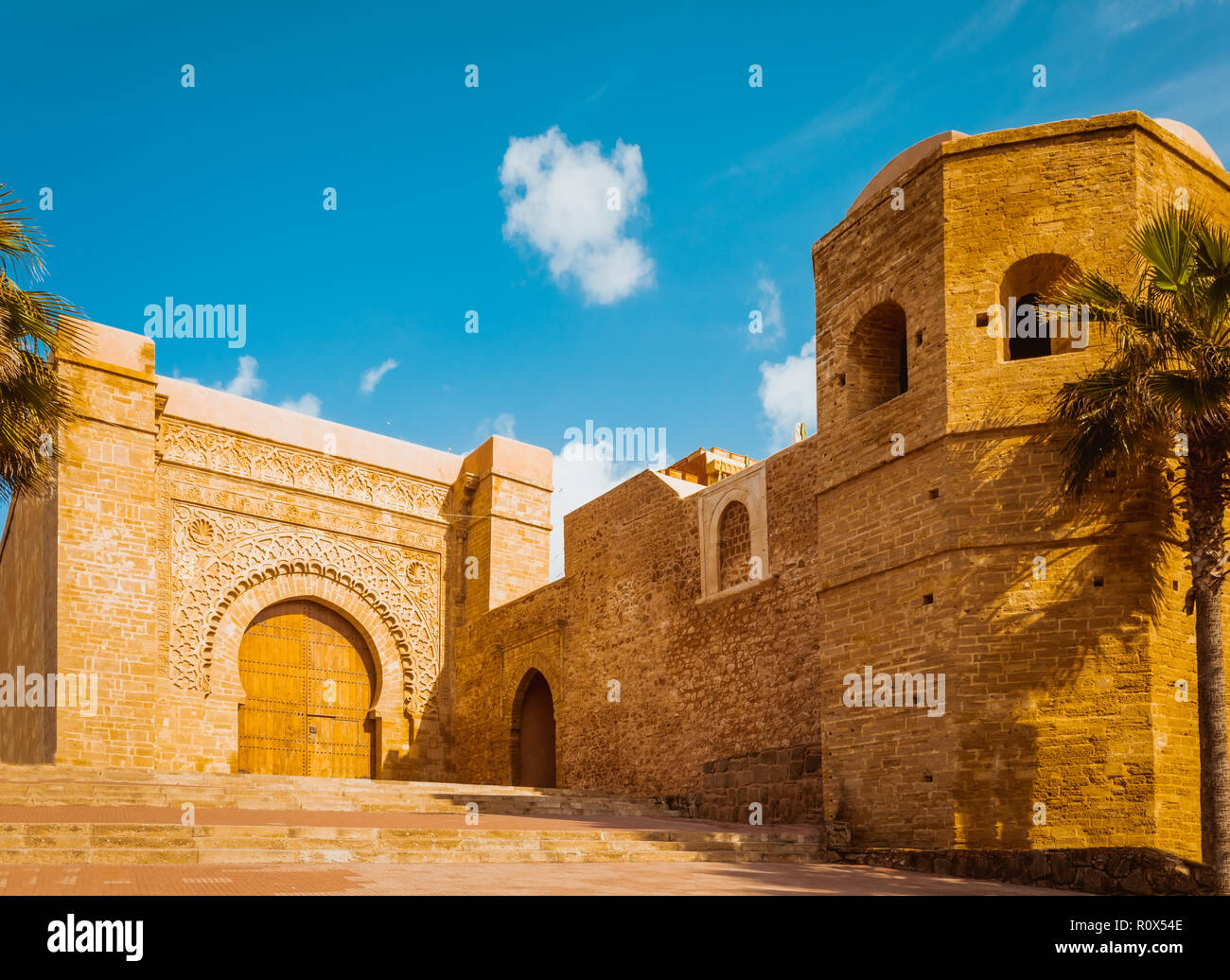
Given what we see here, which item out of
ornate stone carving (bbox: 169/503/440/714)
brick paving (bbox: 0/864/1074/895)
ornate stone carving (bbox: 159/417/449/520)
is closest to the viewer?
brick paving (bbox: 0/864/1074/895)

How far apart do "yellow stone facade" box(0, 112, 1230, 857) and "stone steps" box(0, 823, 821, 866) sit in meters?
1.11

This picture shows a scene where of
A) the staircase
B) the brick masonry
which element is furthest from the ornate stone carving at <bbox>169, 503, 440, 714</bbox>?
the brick masonry

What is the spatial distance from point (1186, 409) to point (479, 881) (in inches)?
229

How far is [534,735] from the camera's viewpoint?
19.0 meters

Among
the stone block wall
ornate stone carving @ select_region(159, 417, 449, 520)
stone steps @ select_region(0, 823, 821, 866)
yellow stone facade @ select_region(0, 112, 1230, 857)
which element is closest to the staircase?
stone steps @ select_region(0, 823, 821, 866)

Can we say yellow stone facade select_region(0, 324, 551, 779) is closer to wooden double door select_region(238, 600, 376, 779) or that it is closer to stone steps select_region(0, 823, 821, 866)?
wooden double door select_region(238, 600, 376, 779)

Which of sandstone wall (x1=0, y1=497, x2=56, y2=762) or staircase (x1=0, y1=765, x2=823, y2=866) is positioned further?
sandstone wall (x1=0, y1=497, x2=56, y2=762)

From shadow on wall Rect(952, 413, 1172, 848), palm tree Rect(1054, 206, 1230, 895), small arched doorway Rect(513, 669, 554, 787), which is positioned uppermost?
palm tree Rect(1054, 206, 1230, 895)

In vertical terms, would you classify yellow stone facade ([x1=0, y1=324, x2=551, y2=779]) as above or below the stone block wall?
above

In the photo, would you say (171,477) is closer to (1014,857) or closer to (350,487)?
(350,487)

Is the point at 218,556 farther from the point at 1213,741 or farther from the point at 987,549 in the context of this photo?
the point at 1213,741

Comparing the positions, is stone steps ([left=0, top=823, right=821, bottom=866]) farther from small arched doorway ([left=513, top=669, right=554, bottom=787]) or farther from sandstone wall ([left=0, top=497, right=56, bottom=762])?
small arched doorway ([left=513, top=669, right=554, bottom=787])

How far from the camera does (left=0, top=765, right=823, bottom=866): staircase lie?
26.4 feet

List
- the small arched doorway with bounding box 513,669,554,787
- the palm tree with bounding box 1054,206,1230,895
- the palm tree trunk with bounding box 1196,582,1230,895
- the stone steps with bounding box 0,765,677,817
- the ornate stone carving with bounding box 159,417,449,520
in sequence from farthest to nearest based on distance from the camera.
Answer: the small arched doorway with bounding box 513,669,554,787
the ornate stone carving with bounding box 159,417,449,520
the stone steps with bounding box 0,765,677,817
the palm tree with bounding box 1054,206,1230,895
the palm tree trunk with bounding box 1196,582,1230,895
